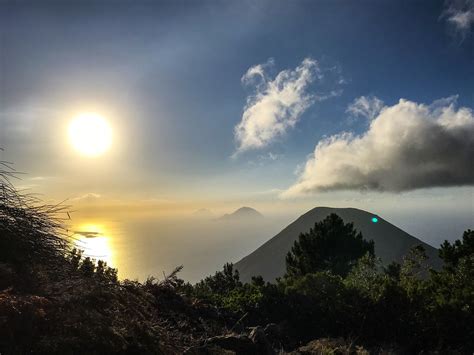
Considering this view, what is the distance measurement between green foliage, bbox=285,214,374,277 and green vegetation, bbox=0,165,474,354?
31.9 metres

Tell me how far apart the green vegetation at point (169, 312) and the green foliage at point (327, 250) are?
105 feet

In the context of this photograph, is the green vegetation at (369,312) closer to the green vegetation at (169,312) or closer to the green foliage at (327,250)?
the green vegetation at (169,312)

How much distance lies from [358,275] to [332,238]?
30.4 meters

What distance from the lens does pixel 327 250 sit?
4656 centimetres

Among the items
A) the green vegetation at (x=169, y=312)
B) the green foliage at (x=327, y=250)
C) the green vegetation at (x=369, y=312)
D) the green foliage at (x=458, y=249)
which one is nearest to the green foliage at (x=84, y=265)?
the green vegetation at (x=169, y=312)

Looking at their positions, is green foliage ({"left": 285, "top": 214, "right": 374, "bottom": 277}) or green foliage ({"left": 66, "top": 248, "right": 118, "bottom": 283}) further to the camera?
green foliage ({"left": 285, "top": 214, "right": 374, "bottom": 277})

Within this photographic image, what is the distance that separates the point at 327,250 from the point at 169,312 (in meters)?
44.6

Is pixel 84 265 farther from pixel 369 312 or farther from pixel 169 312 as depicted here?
pixel 369 312

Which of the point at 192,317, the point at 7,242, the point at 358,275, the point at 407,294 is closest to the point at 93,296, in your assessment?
the point at 7,242

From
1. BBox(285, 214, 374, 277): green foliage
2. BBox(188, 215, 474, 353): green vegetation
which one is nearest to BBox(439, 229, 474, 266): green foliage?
BBox(188, 215, 474, 353): green vegetation

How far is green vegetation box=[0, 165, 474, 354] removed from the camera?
8.70 feet

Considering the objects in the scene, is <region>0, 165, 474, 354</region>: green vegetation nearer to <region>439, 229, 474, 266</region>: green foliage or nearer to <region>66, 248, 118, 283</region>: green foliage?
<region>66, 248, 118, 283</region>: green foliage

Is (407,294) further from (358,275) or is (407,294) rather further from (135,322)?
(135,322)

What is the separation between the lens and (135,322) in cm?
322
